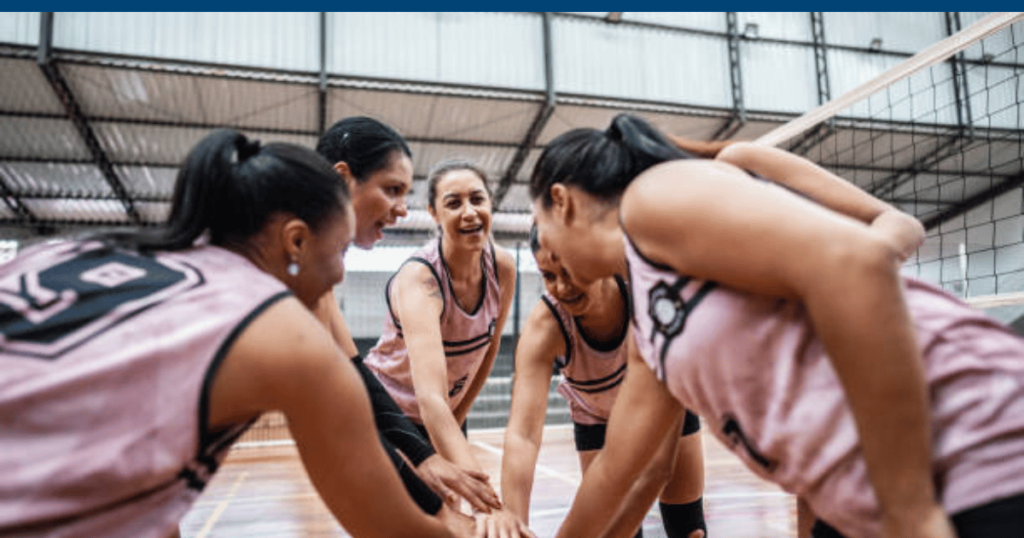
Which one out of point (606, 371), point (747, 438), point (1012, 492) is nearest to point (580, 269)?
point (747, 438)

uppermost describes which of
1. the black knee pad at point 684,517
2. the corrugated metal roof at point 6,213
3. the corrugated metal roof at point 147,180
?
the corrugated metal roof at point 147,180

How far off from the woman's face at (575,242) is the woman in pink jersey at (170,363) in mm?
418

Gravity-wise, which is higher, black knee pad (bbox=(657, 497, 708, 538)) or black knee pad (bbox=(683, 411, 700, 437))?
black knee pad (bbox=(683, 411, 700, 437))

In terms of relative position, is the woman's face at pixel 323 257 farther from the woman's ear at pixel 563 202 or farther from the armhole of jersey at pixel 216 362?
the woman's ear at pixel 563 202

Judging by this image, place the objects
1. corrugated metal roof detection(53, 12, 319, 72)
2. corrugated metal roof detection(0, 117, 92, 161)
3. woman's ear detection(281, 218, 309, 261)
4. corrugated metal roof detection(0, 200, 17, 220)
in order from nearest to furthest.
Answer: woman's ear detection(281, 218, 309, 261) < corrugated metal roof detection(53, 12, 319, 72) < corrugated metal roof detection(0, 117, 92, 161) < corrugated metal roof detection(0, 200, 17, 220)

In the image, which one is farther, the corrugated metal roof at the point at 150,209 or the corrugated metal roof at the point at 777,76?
the corrugated metal roof at the point at 150,209

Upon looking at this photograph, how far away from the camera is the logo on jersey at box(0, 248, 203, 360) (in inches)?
35.9

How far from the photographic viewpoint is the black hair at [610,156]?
1.21 metres

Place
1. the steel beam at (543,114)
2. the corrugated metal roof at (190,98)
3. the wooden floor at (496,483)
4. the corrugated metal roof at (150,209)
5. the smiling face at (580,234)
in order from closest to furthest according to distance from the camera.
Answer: the smiling face at (580,234), the wooden floor at (496,483), the corrugated metal roof at (190,98), the steel beam at (543,114), the corrugated metal roof at (150,209)

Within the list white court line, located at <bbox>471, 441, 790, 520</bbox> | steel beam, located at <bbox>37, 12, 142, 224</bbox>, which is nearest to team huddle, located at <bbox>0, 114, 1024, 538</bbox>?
white court line, located at <bbox>471, 441, 790, 520</bbox>

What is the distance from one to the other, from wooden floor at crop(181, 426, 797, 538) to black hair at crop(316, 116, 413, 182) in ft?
8.56

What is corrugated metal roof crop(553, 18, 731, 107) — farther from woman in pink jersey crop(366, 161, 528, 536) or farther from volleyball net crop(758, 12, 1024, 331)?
woman in pink jersey crop(366, 161, 528, 536)

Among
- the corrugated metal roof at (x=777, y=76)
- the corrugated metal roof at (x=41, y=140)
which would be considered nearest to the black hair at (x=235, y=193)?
the corrugated metal roof at (x=41, y=140)

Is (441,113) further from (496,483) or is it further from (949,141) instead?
(949,141)
